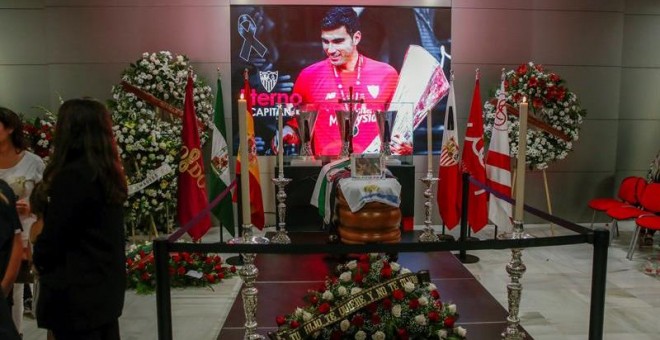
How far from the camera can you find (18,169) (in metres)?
3.09

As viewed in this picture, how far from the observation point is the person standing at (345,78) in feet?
22.6

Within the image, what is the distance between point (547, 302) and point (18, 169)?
393 centimetres

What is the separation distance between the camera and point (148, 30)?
6848mm

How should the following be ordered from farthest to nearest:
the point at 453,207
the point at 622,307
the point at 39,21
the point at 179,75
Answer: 1. the point at 39,21
2. the point at 179,75
3. the point at 453,207
4. the point at 622,307

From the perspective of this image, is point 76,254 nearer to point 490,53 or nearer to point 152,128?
point 152,128

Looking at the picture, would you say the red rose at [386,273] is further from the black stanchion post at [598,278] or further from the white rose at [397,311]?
the black stanchion post at [598,278]

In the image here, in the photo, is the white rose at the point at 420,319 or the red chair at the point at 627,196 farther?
the red chair at the point at 627,196

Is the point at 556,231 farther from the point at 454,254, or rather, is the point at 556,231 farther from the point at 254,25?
the point at 254,25

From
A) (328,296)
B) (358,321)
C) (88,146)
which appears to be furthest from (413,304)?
(88,146)

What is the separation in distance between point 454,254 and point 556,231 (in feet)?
7.12

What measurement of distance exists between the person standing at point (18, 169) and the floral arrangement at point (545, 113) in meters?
5.00

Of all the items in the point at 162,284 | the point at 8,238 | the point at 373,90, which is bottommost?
the point at 162,284

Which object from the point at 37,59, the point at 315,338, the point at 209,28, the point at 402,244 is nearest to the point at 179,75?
the point at 209,28

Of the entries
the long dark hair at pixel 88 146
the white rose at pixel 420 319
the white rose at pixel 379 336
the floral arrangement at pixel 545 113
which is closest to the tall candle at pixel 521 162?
the white rose at pixel 420 319
